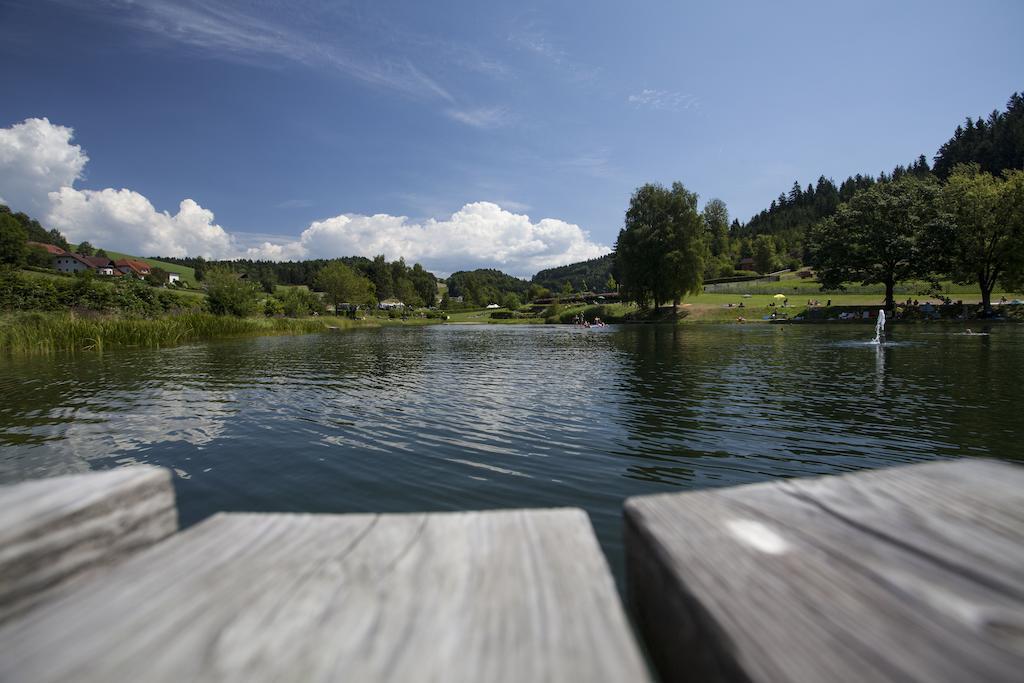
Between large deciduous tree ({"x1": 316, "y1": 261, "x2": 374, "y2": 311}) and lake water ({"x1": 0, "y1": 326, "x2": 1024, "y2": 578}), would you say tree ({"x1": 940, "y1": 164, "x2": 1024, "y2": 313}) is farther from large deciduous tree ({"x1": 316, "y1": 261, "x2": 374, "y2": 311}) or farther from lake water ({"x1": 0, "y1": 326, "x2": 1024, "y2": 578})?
large deciduous tree ({"x1": 316, "y1": 261, "x2": 374, "y2": 311})

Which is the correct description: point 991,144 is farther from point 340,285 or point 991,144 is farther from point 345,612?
point 345,612

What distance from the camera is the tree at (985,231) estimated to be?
4888 cm

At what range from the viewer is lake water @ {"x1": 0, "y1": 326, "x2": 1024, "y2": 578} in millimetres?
6645

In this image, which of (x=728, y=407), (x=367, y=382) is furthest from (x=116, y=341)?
(x=728, y=407)

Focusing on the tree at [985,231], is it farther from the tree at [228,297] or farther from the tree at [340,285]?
the tree at [340,285]

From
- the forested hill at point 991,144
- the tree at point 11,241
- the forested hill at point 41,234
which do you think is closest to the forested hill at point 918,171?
the forested hill at point 991,144

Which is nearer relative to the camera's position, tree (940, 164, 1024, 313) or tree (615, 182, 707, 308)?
tree (940, 164, 1024, 313)

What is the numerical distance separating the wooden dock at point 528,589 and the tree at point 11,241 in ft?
350

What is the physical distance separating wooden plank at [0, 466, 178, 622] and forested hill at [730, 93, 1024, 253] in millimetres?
138747

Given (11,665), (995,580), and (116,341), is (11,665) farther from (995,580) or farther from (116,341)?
(116,341)

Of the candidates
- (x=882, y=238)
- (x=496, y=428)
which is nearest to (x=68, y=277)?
(x=496, y=428)

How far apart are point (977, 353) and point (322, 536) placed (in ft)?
99.1

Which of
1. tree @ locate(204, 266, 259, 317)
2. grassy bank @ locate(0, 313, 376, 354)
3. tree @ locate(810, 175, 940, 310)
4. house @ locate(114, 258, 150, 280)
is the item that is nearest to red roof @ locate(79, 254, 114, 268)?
house @ locate(114, 258, 150, 280)

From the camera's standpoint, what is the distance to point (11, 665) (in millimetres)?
930
